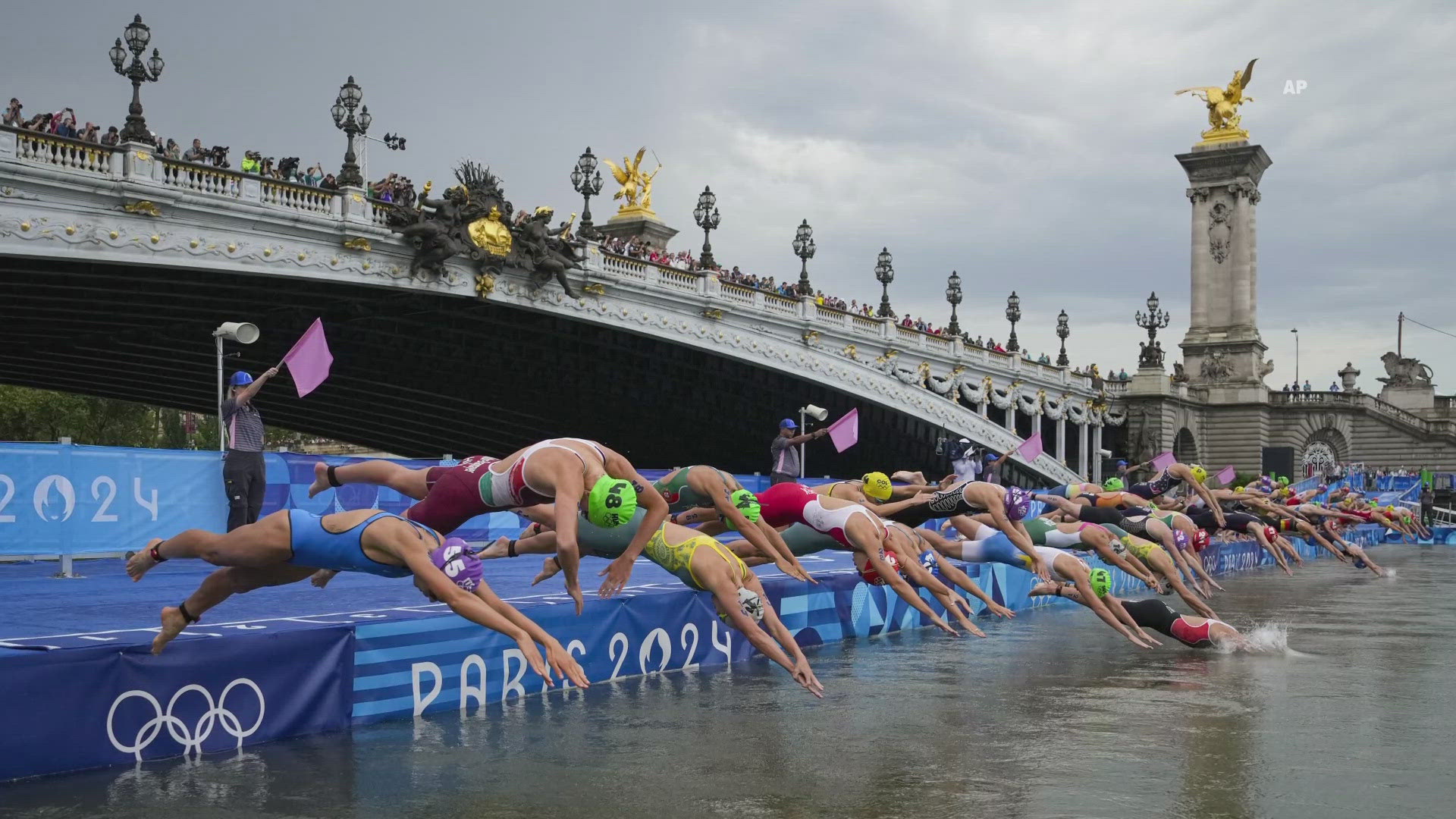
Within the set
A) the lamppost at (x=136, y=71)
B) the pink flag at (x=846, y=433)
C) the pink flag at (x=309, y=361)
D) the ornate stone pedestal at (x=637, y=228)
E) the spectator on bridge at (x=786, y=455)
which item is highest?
the ornate stone pedestal at (x=637, y=228)

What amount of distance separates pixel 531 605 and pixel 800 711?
114 inches

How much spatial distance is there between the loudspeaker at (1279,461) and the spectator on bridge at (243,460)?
271 ft

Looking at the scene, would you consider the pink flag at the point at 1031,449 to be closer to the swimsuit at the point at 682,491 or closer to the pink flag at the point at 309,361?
the pink flag at the point at 309,361

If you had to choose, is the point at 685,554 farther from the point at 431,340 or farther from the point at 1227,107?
the point at 1227,107

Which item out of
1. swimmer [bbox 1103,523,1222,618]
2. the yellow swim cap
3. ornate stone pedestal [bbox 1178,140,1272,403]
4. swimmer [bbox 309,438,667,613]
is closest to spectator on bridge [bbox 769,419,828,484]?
swimmer [bbox 1103,523,1222,618]

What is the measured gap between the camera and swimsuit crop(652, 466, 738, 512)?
1546 centimetres

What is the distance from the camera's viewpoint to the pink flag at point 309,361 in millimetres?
26234

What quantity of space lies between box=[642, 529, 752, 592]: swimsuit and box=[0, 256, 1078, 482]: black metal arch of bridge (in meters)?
28.7

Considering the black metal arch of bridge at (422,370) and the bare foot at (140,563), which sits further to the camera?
the black metal arch of bridge at (422,370)

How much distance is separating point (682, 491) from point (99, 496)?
9606 mm

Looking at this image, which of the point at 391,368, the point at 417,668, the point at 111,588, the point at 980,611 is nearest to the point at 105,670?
the point at 417,668

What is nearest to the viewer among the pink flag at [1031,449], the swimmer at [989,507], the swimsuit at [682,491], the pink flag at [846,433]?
the swimsuit at [682,491]

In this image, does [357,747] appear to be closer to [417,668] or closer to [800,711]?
[417,668]

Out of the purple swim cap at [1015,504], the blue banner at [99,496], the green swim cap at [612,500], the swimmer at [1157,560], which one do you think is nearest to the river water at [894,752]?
the green swim cap at [612,500]
